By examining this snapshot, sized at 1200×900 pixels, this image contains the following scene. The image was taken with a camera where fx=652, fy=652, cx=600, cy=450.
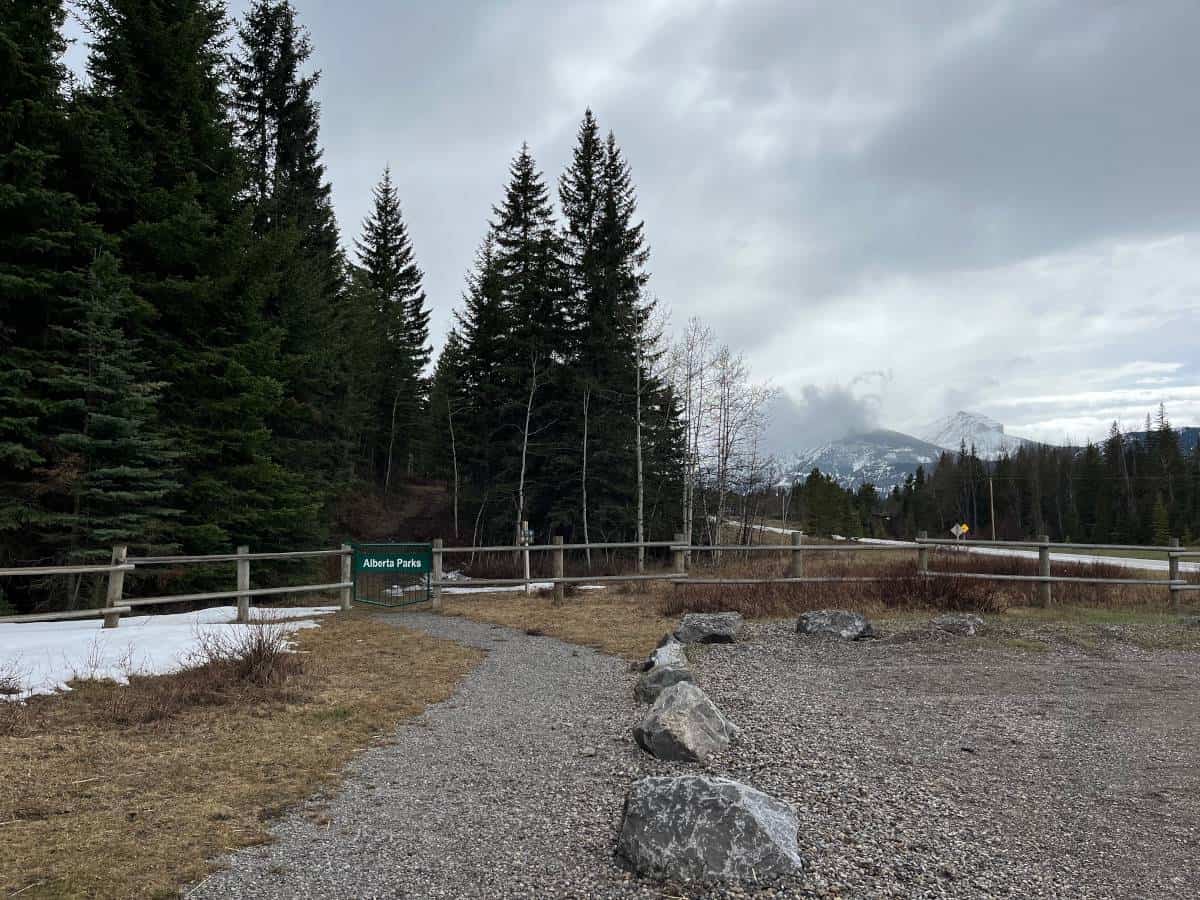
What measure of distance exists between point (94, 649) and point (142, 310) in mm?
7700

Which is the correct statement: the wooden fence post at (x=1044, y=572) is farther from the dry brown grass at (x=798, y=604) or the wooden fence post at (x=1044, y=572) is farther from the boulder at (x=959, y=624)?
the boulder at (x=959, y=624)

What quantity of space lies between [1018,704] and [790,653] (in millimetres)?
2776

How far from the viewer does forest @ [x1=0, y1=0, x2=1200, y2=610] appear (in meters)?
11.3

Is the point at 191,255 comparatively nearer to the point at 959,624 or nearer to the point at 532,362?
the point at 532,362

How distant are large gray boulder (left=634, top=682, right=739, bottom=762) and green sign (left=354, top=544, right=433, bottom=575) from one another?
365 inches

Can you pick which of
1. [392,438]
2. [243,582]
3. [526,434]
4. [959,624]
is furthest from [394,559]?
[392,438]

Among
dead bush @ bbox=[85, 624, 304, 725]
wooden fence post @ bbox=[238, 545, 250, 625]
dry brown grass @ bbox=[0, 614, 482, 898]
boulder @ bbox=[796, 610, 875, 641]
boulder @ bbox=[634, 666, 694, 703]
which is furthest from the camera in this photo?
wooden fence post @ bbox=[238, 545, 250, 625]

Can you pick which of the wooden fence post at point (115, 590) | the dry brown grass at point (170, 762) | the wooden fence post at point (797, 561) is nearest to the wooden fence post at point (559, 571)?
the wooden fence post at point (797, 561)

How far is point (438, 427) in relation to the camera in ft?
104

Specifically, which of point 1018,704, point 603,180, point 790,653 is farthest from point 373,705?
point 603,180

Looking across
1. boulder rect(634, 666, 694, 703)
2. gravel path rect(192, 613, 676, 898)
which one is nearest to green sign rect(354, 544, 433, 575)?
gravel path rect(192, 613, 676, 898)

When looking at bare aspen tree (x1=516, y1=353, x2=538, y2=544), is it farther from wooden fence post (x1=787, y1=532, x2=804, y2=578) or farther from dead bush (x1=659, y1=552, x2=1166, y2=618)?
wooden fence post (x1=787, y1=532, x2=804, y2=578)

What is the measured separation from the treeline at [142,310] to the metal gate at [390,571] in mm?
2738

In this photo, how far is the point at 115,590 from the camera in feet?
30.6
